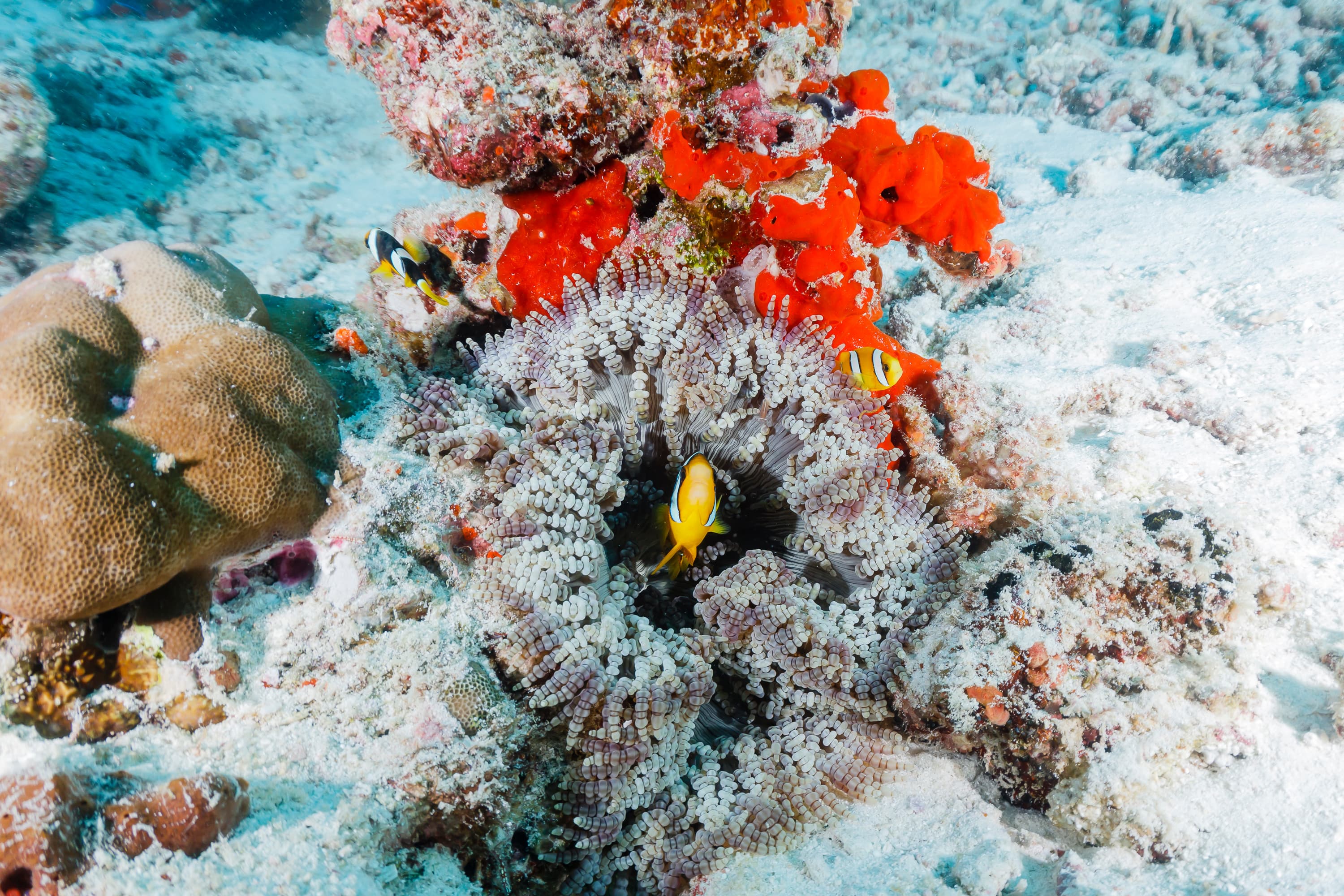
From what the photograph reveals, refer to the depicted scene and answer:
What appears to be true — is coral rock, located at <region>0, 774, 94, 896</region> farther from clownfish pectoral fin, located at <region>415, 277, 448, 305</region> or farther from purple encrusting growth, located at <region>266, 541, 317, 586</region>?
clownfish pectoral fin, located at <region>415, 277, 448, 305</region>

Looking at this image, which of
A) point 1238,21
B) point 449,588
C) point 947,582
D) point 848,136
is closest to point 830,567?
point 947,582

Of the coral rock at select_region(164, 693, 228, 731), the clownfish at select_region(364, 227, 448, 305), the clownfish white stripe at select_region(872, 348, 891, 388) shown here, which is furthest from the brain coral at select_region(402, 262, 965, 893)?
the coral rock at select_region(164, 693, 228, 731)

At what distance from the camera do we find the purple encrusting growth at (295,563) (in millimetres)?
2174

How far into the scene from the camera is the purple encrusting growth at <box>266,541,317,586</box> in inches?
85.6

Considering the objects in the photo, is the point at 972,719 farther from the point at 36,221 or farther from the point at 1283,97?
the point at 1283,97

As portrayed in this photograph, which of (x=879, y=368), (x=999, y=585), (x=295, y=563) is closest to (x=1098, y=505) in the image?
(x=999, y=585)

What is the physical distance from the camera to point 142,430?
76.3 inches

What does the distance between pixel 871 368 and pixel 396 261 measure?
229 centimetres

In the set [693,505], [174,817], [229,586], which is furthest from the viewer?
[693,505]

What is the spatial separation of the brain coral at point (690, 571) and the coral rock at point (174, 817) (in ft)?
2.80

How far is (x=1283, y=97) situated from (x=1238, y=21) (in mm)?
1794

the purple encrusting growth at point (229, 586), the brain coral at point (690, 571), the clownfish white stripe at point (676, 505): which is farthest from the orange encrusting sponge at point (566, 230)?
the purple encrusting growth at point (229, 586)

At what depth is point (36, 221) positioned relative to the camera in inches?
185

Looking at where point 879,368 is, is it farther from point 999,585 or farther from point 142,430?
point 142,430
